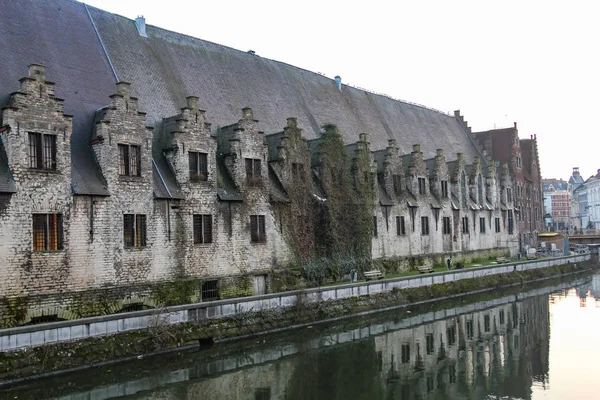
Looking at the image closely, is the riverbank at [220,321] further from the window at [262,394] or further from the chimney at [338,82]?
the chimney at [338,82]

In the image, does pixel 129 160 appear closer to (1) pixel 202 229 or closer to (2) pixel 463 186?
(1) pixel 202 229

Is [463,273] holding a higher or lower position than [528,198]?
lower

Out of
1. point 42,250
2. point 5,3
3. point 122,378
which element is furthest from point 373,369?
point 5,3

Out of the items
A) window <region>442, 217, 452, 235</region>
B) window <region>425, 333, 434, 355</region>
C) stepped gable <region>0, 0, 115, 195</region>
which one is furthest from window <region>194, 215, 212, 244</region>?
window <region>442, 217, 452, 235</region>

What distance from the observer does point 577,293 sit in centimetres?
4206

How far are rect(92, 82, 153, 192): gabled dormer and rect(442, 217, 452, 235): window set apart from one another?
28.7 metres

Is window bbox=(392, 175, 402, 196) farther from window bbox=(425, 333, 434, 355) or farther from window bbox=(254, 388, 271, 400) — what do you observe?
window bbox=(254, 388, 271, 400)

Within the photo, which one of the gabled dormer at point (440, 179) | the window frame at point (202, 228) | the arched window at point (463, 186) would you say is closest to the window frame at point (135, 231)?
the window frame at point (202, 228)

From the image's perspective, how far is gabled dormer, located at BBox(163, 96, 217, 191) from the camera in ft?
93.7

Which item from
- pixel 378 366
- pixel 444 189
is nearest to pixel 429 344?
pixel 378 366

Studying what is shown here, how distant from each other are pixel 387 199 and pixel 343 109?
30.7 feet

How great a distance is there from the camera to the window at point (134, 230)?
2573 centimetres

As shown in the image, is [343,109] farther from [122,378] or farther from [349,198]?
[122,378]

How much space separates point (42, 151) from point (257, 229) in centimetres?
1216
